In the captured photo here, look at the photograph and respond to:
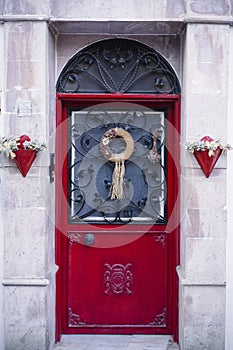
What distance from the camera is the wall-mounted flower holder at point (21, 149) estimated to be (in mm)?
6059

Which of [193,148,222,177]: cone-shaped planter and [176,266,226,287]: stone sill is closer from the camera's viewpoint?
[193,148,222,177]: cone-shaped planter

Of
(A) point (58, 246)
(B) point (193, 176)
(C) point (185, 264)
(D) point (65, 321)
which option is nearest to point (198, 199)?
(B) point (193, 176)

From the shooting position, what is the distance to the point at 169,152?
7.00 metres

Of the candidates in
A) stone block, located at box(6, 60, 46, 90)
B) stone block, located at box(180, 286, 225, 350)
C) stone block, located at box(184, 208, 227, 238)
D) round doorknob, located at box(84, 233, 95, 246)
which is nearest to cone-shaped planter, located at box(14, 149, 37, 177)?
stone block, located at box(6, 60, 46, 90)

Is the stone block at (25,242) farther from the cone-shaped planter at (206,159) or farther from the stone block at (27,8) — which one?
the stone block at (27,8)


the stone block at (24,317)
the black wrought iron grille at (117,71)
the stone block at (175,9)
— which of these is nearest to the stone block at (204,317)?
the stone block at (24,317)

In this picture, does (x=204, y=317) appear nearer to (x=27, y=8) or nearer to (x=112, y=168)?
(x=112, y=168)

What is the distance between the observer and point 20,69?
6.21 m

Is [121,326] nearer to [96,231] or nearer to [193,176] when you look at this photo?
[96,231]

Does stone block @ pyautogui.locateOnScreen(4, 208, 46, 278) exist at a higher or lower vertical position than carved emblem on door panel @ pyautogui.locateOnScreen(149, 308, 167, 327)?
higher

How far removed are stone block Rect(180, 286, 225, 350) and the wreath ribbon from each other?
1.42m

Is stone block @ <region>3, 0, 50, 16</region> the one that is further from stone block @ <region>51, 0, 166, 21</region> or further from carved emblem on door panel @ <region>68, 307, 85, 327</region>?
carved emblem on door panel @ <region>68, 307, 85, 327</region>

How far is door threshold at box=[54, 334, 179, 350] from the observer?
266 inches

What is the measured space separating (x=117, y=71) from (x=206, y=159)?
59.8 inches
